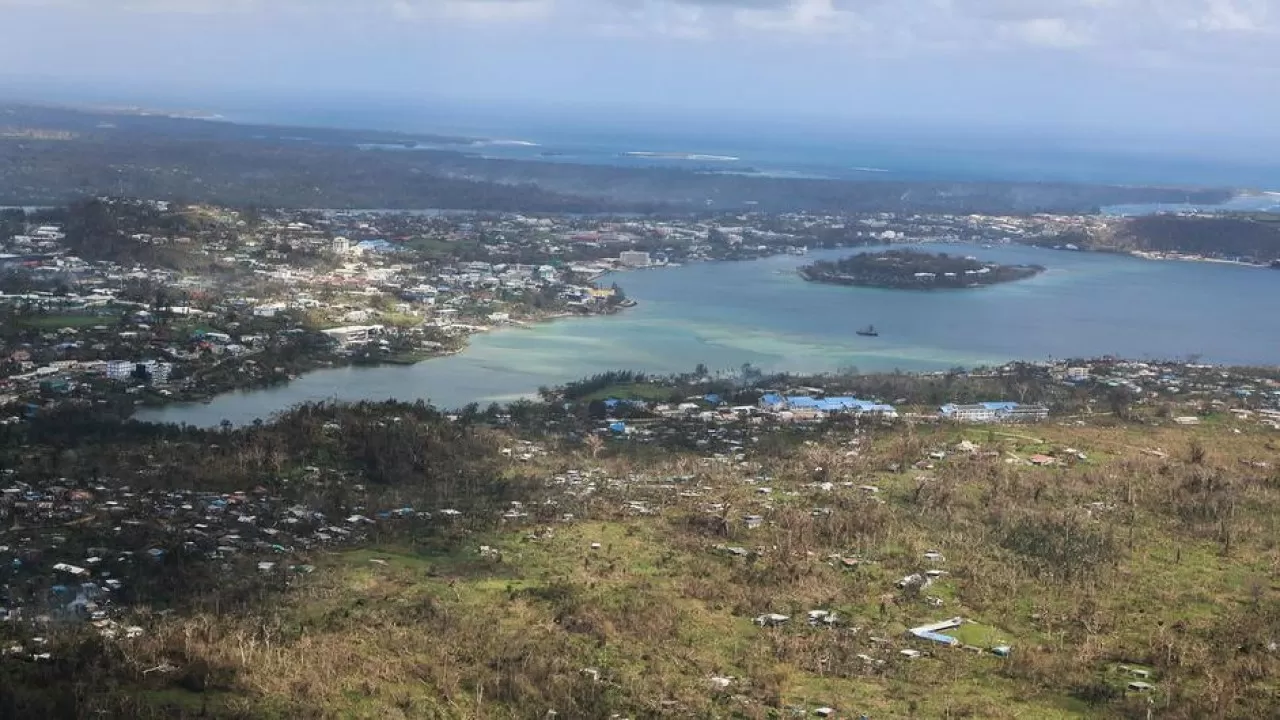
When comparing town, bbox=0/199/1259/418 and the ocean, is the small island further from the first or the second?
the ocean

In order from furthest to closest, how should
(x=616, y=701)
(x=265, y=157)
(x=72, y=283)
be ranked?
(x=265, y=157) < (x=72, y=283) < (x=616, y=701)

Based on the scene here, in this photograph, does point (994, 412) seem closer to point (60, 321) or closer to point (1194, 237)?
point (60, 321)

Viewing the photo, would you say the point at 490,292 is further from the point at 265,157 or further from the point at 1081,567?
the point at 265,157

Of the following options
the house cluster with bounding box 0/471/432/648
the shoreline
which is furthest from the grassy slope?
the shoreline

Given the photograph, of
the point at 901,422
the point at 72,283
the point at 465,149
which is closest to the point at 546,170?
the point at 465,149

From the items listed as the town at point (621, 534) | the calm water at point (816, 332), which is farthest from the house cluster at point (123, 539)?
the calm water at point (816, 332)

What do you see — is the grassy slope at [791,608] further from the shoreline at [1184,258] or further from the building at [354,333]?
the shoreline at [1184,258]

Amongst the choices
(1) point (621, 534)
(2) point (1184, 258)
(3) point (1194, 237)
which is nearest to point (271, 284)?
(1) point (621, 534)
